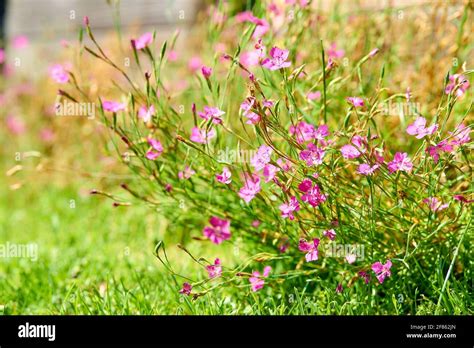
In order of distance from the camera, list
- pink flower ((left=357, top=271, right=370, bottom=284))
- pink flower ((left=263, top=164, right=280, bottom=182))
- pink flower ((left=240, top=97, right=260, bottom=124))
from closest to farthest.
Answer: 1. pink flower ((left=240, top=97, right=260, bottom=124))
2. pink flower ((left=263, top=164, right=280, bottom=182))
3. pink flower ((left=357, top=271, right=370, bottom=284))

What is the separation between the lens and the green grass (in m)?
2.14

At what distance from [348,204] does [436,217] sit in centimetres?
28

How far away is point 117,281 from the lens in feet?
9.17

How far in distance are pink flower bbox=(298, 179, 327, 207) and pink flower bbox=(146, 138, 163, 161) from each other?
1.64 feet

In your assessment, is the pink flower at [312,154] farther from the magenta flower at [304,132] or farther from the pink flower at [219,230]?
the pink flower at [219,230]

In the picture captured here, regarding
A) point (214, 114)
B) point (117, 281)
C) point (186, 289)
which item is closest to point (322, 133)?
point (214, 114)

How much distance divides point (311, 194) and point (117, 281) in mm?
1198

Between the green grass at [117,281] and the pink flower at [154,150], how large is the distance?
17.8 inches

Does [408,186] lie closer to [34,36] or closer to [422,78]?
[422,78]

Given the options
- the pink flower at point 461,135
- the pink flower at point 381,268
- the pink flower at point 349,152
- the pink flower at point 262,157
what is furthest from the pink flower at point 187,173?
the pink flower at point 461,135

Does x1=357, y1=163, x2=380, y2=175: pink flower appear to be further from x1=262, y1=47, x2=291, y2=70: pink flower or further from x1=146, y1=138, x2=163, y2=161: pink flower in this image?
x1=146, y1=138, x2=163, y2=161: pink flower

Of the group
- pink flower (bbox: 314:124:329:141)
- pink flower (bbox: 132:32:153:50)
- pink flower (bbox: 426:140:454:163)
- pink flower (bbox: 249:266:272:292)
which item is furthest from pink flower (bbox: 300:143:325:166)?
pink flower (bbox: 132:32:153:50)
